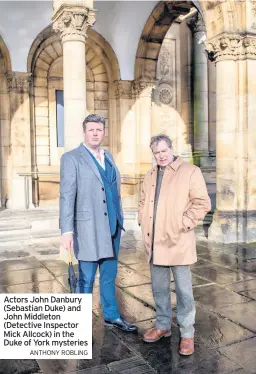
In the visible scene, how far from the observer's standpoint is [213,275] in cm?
554

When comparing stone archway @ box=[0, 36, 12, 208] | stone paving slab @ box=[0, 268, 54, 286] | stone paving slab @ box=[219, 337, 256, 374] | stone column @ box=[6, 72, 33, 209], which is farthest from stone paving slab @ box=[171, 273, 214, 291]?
stone archway @ box=[0, 36, 12, 208]

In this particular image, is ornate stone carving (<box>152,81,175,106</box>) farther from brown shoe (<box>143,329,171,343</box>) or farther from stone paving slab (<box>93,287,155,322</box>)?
brown shoe (<box>143,329,171,343</box>)

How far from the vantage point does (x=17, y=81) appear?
11.3 m

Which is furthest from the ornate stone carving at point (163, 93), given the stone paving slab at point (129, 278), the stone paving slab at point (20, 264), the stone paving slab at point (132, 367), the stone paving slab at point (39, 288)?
the stone paving slab at point (132, 367)

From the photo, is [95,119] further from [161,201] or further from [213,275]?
[213,275]

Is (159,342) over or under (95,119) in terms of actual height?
under

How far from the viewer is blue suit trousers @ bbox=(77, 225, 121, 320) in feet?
11.6

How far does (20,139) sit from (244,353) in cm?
945

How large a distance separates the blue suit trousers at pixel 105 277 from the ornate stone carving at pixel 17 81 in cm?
877

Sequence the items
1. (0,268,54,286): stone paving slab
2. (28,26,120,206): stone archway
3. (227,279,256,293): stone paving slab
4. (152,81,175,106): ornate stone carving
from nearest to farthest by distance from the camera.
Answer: (227,279,256,293): stone paving slab
(0,268,54,286): stone paving slab
(28,26,120,206): stone archway
(152,81,175,106): ornate stone carving

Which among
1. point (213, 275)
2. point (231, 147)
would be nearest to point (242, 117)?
point (231, 147)

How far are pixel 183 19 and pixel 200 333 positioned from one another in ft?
39.7

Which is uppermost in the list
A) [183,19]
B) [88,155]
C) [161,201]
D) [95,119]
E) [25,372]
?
[183,19]

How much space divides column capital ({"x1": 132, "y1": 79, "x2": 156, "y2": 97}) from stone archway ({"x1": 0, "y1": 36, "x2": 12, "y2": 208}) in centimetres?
372
